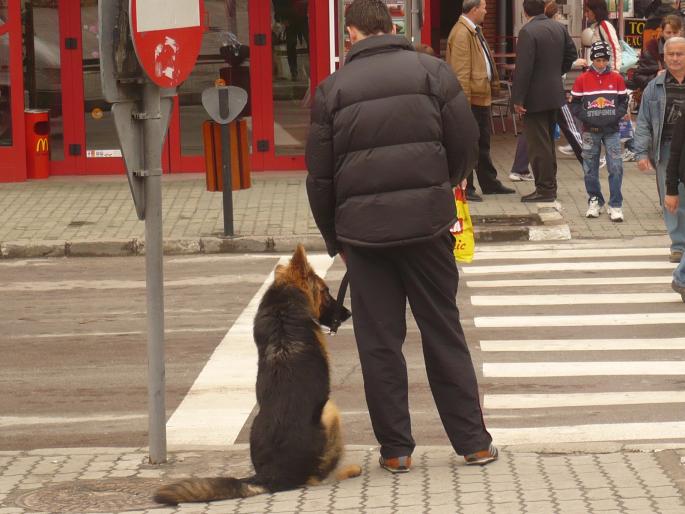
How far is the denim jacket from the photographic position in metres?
12.7

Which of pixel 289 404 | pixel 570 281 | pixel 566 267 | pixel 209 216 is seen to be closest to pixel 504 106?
pixel 209 216

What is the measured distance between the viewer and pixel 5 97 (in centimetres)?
1809

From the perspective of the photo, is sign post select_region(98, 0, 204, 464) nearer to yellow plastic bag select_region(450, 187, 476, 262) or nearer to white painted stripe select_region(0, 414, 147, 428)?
white painted stripe select_region(0, 414, 147, 428)

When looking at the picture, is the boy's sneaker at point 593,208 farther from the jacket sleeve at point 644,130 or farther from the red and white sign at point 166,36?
the red and white sign at point 166,36

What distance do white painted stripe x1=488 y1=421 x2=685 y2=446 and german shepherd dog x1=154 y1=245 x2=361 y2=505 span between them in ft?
4.65

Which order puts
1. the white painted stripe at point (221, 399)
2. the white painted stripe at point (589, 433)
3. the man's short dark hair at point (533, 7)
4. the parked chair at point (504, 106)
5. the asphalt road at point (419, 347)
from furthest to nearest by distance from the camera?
the parked chair at point (504, 106) → the man's short dark hair at point (533, 7) → the asphalt road at point (419, 347) → the white painted stripe at point (221, 399) → the white painted stripe at point (589, 433)

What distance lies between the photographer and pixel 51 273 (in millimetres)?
13344

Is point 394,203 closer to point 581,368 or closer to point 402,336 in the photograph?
point 402,336

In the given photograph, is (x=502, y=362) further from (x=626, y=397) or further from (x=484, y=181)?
(x=484, y=181)

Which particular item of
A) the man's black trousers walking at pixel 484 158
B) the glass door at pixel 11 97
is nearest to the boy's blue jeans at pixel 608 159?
the man's black trousers walking at pixel 484 158

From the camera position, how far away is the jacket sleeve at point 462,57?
1591 cm

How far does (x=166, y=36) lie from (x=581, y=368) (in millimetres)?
3801

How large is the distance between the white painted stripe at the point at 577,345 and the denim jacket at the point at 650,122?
3420 millimetres

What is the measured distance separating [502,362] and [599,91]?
20.1 ft
